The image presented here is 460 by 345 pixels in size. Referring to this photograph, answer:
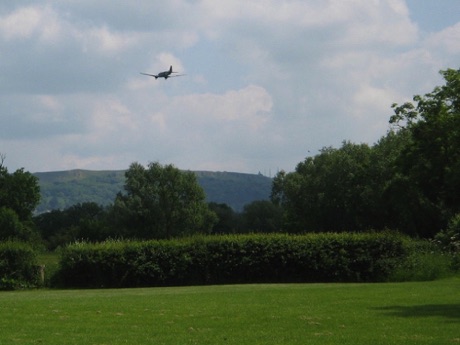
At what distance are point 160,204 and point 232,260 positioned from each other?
77.1 m

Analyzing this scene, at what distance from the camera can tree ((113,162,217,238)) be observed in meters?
116

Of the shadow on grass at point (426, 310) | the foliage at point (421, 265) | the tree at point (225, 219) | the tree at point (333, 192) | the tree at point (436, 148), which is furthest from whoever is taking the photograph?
the tree at point (225, 219)

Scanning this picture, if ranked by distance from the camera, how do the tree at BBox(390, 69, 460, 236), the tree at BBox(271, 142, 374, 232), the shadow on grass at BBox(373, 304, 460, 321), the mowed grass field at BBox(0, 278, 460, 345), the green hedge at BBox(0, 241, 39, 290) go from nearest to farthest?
1. the mowed grass field at BBox(0, 278, 460, 345)
2. the shadow on grass at BBox(373, 304, 460, 321)
3. the green hedge at BBox(0, 241, 39, 290)
4. the tree at BBox(390, 69, 460, 236)
5. the tree at BBox(271, 142, 374, 232)

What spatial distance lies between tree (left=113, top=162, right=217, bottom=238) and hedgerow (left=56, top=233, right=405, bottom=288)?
72.7 m

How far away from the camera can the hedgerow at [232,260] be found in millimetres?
40875

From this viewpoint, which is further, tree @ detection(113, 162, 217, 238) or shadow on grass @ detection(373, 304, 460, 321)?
tree @ detection(113, 162, 217, 238)

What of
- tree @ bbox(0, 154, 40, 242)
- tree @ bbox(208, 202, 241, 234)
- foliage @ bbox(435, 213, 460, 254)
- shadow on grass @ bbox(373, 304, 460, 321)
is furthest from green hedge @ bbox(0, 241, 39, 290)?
tree @ bbox(208, 202, 241, 234)

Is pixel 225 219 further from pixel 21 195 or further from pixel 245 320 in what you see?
pixel 245 320

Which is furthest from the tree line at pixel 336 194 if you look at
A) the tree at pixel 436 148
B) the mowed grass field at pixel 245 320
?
the mowed grass field at pixel 245 320

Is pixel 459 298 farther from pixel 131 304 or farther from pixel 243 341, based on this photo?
pixel 243 341

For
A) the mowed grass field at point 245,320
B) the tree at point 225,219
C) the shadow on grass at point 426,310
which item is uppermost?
the tree at point 225,219

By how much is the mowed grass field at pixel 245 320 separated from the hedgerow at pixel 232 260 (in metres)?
14.4

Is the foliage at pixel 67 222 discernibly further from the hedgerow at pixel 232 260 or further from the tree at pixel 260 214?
the hedgerow at pixel 232 260

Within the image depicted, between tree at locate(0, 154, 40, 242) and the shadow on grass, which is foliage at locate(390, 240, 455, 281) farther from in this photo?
tree at locate(0, 154, 40, 242)
